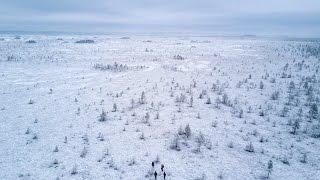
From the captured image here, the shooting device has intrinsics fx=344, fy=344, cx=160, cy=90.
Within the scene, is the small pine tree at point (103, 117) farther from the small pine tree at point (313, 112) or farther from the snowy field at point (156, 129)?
the small pine tree at point (313, 112)

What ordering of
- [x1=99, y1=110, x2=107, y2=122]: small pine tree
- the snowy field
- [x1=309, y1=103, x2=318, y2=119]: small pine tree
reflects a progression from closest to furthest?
the snowy field, [x1=99, y1=110, x2=107, y2=122]: small pine tree, [x1=309, y1=103, x2=318, y2=119]: small pine tree

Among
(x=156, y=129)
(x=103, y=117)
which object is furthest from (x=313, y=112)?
(x=103, y=117)

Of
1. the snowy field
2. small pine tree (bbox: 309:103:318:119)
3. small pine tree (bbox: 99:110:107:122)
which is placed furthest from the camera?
small pine tree (bbox: 309:103:318:119)

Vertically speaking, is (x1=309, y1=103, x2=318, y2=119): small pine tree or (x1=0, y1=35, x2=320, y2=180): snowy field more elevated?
(x1=309, y1=103, x2=318, y2=119): small pine tree

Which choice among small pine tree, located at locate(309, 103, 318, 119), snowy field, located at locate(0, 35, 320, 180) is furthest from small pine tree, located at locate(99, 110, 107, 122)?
small pine tree, located at locate(309, 103, 318, 119)

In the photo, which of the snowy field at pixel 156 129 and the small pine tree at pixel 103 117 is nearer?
the snowy field at pixel 156 129

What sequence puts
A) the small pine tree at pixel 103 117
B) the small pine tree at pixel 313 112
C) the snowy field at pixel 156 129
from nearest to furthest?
the snowy field at pixel 156 129, the small pine tree at pixel 103 117, the small pine tree at pixel 313 112

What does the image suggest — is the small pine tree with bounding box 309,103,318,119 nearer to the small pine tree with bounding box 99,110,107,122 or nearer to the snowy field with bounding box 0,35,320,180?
the snowy field with bounding box 0,35,320,180

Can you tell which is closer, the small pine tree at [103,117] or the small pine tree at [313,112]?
the small pine tree at [103,117]

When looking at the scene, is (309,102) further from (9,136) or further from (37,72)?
(37,72)

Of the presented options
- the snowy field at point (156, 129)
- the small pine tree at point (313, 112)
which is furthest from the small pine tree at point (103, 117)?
the small pine tree at point (313, 112)

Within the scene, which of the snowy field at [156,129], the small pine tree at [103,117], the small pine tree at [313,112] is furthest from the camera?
the small pine tree at [313,112]

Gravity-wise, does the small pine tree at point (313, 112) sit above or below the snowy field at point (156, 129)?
above
